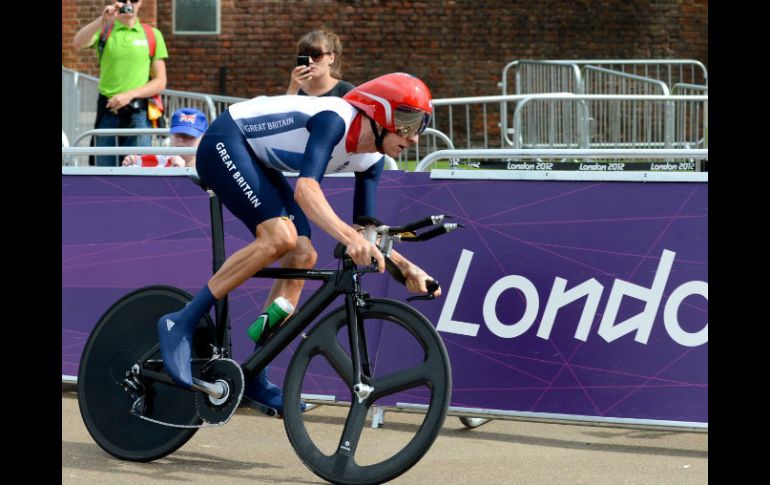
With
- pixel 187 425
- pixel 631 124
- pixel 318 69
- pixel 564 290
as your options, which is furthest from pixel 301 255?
pixel 631 124

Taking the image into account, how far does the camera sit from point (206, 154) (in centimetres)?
632

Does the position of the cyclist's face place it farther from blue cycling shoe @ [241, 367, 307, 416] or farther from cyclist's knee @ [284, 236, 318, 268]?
blue cycling shoe @ [241, 367, 307, 416]

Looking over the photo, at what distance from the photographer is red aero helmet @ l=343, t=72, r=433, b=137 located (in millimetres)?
6012

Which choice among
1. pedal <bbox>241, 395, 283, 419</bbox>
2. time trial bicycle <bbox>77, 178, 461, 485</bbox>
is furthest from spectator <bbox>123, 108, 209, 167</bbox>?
pedal <bbox>241, 395, 283, 419</bbox>

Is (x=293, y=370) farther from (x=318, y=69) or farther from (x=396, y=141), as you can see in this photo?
(x=318, y=69)

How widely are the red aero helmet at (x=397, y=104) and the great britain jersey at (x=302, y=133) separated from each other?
0.09 meters

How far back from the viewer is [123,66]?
1112 centimetres

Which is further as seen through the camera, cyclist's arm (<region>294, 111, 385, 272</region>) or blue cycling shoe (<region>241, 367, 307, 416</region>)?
blue cycling shoe (<region>241, 367, 307, 416</region>)

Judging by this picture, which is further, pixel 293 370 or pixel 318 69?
pixel 318 69

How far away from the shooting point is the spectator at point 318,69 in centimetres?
875

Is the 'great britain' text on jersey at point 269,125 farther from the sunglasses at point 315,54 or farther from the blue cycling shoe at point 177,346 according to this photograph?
the sunglasses at point 315,54

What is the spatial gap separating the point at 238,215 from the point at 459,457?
1595 mm

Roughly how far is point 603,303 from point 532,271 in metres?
0.40
